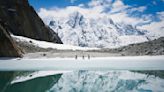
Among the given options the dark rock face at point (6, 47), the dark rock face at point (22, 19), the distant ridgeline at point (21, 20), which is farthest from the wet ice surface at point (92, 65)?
the dark rock face at point (22, 19)

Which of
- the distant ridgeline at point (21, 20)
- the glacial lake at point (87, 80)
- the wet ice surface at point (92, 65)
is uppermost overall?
the distant ridgeline at point (21, 20)

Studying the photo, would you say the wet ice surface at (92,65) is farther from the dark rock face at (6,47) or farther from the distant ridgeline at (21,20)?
the distant ridgeline at (21,20)

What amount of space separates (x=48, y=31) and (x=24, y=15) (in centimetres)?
1399

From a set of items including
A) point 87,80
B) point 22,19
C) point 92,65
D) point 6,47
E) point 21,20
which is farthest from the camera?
point 22,19

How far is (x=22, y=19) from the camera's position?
324ft

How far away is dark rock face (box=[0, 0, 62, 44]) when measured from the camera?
9475 cm

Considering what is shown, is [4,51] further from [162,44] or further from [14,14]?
[14,14]

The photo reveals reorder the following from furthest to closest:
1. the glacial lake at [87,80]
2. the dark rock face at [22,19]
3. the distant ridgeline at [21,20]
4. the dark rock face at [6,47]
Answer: the dark rock face at [22,19], the distant ridgeline at [21,20], the dark rock face at [6,47], the glacial lake at [87,80]

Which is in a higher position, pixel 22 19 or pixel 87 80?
pixel 22 19

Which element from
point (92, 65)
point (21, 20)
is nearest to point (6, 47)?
point (92, 65)

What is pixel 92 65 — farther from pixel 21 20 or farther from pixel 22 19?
pixel 22 19

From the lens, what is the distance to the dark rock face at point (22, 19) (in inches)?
3730

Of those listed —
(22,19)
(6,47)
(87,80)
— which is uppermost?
(22,19)

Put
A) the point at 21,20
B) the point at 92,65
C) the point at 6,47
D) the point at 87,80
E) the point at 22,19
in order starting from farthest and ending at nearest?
the point at 22,19, the point at 21,20, the point at 6,47, the point at 92,65, the point at 87,80
